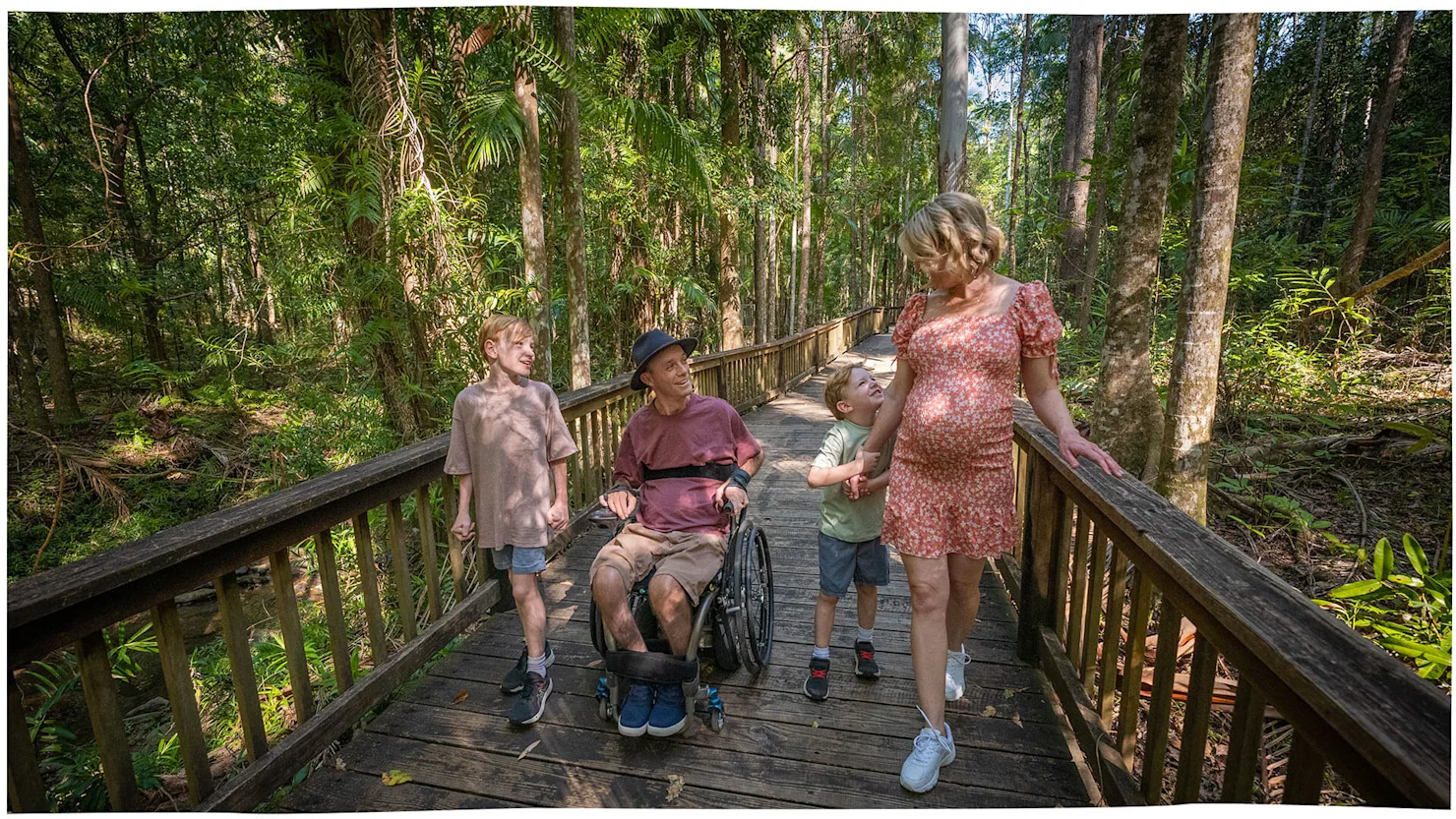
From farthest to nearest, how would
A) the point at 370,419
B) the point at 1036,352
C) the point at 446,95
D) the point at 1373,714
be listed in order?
the point at 370,419 → the point at 446,95 → the point at 1036,352 → the point at 1373,714

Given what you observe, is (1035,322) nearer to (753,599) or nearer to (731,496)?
(731,496)

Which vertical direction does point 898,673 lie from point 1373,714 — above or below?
below

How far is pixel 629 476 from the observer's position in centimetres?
240

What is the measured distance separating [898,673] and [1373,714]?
168cm

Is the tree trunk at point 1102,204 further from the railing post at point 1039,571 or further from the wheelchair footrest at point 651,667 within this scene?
the wheelchair footrest at point 651,667

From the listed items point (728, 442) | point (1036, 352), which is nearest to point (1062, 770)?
point (1036, 352)

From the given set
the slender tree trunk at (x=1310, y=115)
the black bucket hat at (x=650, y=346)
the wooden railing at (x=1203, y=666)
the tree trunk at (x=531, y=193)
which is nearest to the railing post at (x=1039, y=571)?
the wooden railing at (x=1203, y=666)

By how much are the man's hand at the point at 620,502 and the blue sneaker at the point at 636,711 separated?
21.2 inches

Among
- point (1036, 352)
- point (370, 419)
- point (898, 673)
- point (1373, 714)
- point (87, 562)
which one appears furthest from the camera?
point (370, 419)

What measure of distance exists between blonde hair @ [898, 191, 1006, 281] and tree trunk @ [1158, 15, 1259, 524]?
1836mm

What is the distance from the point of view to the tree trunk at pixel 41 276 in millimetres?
5773

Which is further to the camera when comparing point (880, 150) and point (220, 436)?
point (880, 150)

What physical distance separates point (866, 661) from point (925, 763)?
56 cm

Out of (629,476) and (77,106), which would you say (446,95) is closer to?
(629,476)
